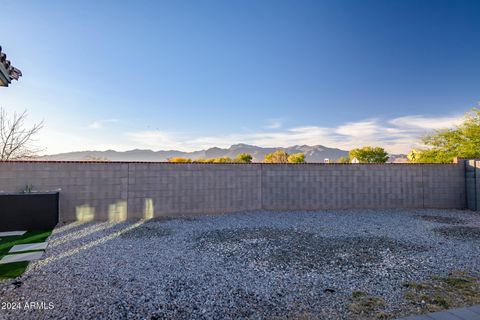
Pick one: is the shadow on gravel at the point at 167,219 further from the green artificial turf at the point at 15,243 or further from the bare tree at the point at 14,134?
the bare tree at the point at 14,134

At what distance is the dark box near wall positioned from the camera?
662 centimetres

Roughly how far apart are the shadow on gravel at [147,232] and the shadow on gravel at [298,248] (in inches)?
40.8

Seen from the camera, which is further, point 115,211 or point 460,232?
point 115,211

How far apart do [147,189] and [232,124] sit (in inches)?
420

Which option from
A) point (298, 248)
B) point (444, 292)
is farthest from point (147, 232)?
point (444, 292)

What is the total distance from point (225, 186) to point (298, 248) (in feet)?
14.8

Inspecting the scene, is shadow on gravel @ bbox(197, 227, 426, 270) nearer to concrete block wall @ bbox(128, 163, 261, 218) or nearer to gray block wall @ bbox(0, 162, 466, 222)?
concrete block wall @ bbox(128, 163, 261, 218)

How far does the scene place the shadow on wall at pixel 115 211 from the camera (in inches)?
307

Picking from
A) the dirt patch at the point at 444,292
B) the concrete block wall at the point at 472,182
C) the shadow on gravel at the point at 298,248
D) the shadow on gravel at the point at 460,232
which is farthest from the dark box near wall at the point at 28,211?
the concrete block wall at the point at 472,182

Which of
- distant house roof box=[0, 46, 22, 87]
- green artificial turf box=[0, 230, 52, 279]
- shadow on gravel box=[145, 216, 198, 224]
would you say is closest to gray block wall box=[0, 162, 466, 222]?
shadow on gravel box=[145, 216, 198, 224]

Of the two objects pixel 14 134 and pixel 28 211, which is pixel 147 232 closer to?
pixel 28 211

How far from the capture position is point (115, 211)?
26.6 ft

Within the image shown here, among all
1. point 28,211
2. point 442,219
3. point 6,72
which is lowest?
point 442,219

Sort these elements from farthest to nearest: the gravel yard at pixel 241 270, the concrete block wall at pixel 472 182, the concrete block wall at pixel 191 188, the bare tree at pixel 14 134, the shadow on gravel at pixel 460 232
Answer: the bare tree at pixel 14 134, the concrete block wall at pixel 472 182, the concrete block wall at pixel 191 188, the shadow on gravel at pixel 460 232, the gravel yard at pixel 241 270
